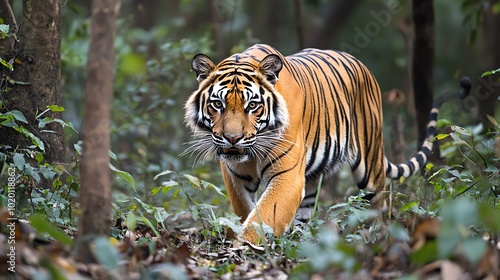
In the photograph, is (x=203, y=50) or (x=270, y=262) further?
(x=203, y=50)

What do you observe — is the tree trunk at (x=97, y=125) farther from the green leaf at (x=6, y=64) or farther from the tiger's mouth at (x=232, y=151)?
the tiger's mouth at (x=232, y=151)

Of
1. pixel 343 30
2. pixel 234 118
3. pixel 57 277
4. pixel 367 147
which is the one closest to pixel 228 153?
pixel 234 118

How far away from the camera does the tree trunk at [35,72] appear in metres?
4.93

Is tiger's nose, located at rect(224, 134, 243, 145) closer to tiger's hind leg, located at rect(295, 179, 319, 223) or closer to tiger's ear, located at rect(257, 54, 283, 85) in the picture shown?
tiger's ear, located at rect(257, 54, 283, 85)

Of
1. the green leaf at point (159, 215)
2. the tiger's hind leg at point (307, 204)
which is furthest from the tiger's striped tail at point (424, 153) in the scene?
the green leaf at point (159, 215)

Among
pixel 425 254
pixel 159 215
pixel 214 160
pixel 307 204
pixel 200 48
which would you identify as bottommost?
pixel 307 204

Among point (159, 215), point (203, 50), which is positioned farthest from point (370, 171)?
point (203, 50)

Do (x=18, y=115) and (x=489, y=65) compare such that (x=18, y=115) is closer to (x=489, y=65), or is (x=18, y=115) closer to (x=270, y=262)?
(x=270, y=262)

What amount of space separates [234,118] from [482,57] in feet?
30.2

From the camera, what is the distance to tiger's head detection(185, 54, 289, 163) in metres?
5.13

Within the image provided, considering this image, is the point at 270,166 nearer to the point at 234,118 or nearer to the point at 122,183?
the point at 234,118

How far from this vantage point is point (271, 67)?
5.37 meters

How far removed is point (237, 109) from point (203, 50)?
3.70 metres

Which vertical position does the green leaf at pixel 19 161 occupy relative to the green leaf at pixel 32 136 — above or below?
below
